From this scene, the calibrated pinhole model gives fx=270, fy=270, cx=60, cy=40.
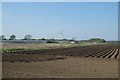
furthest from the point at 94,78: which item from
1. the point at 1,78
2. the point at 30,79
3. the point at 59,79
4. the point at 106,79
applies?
the point at 1,78

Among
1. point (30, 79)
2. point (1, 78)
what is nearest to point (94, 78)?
point (30, 79)

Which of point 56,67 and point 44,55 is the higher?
point 44,55

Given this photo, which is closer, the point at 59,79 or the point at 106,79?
the point at 59,79

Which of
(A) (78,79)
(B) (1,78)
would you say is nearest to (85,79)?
(A) (78,79)

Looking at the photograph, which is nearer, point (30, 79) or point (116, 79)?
point (30, 79)

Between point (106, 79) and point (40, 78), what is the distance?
355 cm

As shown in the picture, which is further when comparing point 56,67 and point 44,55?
point 44,55

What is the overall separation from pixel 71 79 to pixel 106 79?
1.99 meters

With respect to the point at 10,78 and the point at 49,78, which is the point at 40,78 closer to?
the point at 49,78

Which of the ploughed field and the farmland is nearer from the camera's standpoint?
the farmland

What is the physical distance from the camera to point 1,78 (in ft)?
42.5

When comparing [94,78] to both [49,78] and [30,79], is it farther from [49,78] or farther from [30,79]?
[30,79]

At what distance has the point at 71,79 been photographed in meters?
13.6

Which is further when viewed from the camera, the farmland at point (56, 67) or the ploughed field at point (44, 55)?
the ploughed field at point (44, 55)
